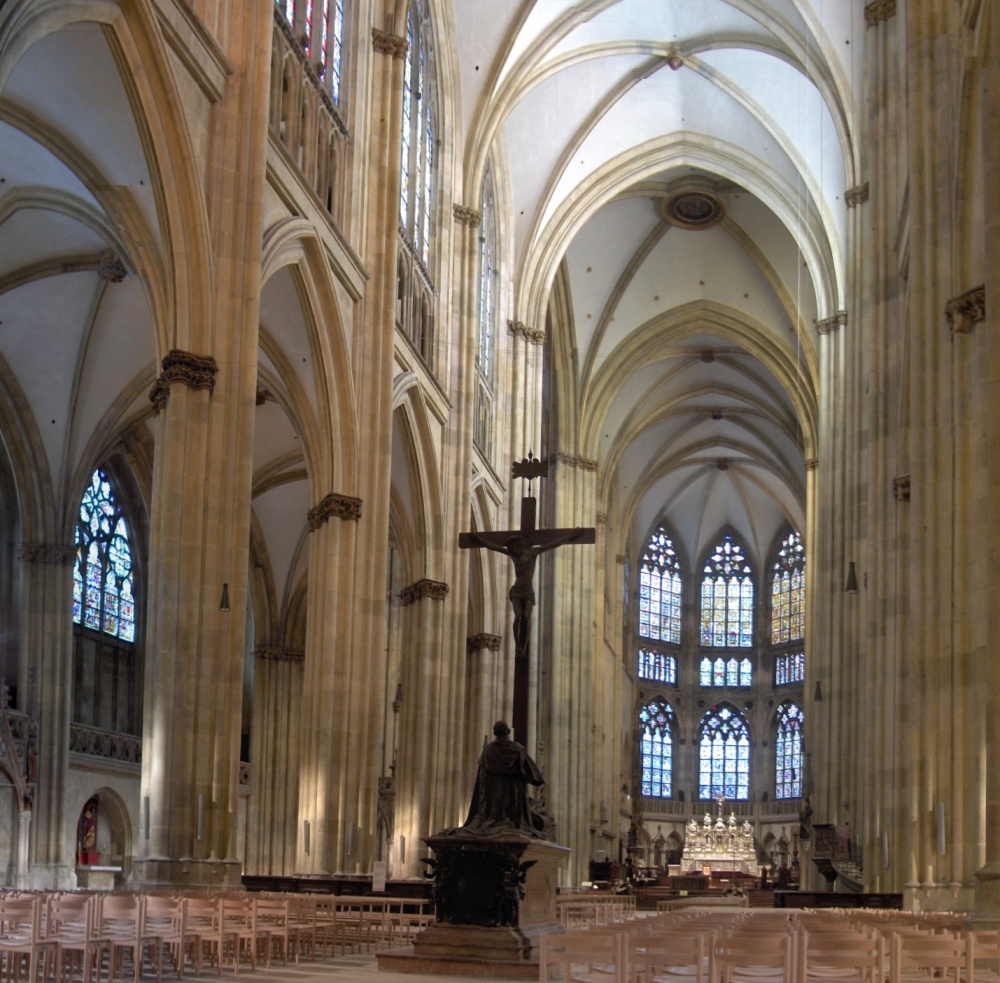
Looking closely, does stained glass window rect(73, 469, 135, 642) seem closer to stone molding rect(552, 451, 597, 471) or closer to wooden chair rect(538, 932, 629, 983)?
stone molding rect(552, 451, 597, 471)

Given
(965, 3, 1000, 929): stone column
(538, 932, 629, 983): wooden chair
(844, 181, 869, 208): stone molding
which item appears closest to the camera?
(538, 932, 629, 983): wooden chair

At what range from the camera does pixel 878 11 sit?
26938 mm

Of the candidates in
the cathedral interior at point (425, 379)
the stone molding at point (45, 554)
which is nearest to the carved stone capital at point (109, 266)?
the cathedral interior at point (425, 379)

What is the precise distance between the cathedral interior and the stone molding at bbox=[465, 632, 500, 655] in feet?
0.26

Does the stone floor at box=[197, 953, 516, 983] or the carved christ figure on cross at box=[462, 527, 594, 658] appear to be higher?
the carved christ figure on cross at box=[462, 527, 594, 658]

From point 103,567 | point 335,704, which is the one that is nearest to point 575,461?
point 103,567

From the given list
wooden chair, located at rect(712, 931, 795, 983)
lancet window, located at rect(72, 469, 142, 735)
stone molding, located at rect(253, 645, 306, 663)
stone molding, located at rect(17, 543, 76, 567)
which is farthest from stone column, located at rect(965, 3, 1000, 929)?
stone molding, located at rect(253, 645, 306, 663)

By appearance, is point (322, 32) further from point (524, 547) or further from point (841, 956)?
point (841, 956)

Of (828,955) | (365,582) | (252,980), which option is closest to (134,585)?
(365,582)

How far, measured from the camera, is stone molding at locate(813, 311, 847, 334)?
37.4 meters

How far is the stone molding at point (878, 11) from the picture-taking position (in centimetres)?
2670

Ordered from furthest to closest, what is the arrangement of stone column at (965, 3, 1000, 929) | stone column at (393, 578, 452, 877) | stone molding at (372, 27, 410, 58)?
stone column at (393, 578, 452, 877)
stone molding at (372, 27, 410, 58)
stone column at (965, 3, 1000, 929)

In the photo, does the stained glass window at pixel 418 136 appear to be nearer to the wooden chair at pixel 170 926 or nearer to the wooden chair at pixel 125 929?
the wooden chair at pixel 170 926

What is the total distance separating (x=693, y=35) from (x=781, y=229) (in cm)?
891
